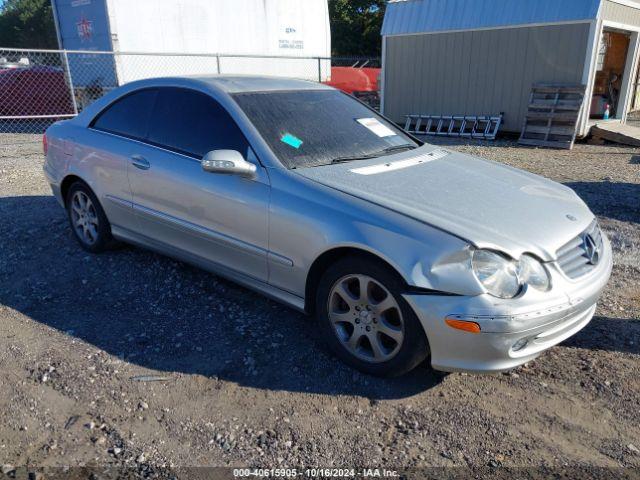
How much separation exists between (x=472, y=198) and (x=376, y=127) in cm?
125

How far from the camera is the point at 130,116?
438cm

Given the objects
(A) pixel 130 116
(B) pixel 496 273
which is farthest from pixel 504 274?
(A) pixel 130 116

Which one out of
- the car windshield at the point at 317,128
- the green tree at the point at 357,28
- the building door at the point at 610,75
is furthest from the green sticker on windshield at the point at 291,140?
the green tree at the point at 357,28

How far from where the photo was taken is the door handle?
4.02 meters

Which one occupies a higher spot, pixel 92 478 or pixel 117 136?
pixel 117 136

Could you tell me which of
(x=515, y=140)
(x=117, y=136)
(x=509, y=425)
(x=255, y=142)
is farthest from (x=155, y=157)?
(x=515, y=140)

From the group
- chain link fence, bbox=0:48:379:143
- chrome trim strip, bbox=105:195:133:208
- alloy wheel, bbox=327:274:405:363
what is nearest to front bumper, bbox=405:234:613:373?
alloy wheel, bbox=327:274:405:363

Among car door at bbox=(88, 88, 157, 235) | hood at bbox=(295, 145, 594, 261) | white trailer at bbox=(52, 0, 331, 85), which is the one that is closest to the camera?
hood at bbox=(295, 145, 594, 261)

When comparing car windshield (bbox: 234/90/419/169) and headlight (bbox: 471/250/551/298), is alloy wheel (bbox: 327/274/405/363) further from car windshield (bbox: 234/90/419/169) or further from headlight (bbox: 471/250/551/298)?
car windshield (bbox: 234/90/419/169)

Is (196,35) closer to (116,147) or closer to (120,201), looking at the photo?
(116,147)

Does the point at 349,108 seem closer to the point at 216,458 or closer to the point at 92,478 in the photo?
the point at 216,458

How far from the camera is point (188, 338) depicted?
11.7ft

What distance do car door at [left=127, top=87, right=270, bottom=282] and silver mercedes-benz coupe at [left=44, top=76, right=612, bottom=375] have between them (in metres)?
0.01

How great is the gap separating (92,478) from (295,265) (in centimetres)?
150
